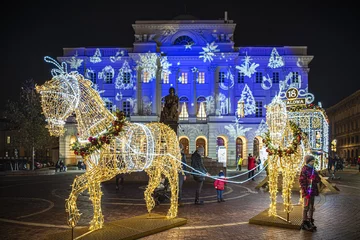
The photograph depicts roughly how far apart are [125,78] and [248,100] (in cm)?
1819

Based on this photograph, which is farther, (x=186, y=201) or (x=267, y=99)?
(x=267, y=99)

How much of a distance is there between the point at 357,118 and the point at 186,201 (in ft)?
216

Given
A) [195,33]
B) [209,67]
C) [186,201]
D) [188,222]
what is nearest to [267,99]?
[209,67]

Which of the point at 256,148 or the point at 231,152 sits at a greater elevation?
the point at 256,148

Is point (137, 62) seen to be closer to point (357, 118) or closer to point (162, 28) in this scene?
point (162, 28)

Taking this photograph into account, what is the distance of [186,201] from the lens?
602 inches

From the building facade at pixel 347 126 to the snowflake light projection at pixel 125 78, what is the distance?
38867mm

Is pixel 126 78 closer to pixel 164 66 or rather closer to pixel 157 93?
pixel 157 93

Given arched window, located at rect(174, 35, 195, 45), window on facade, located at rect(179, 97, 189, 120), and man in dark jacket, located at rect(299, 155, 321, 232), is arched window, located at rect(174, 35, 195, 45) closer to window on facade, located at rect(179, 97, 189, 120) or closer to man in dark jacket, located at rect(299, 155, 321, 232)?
window on facade, located at rect(179, 97, 189, 120)

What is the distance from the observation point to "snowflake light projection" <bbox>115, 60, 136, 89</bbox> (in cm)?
5266

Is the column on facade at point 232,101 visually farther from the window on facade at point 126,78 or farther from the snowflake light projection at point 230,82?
the window on facade at point 126,78

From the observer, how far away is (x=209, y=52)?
50750mm

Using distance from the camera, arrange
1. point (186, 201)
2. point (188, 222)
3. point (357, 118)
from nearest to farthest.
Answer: point (188, 222) < point (186, 201) < point (357, 118)

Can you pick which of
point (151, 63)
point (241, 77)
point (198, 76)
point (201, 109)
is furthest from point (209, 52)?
point (151, 63)
